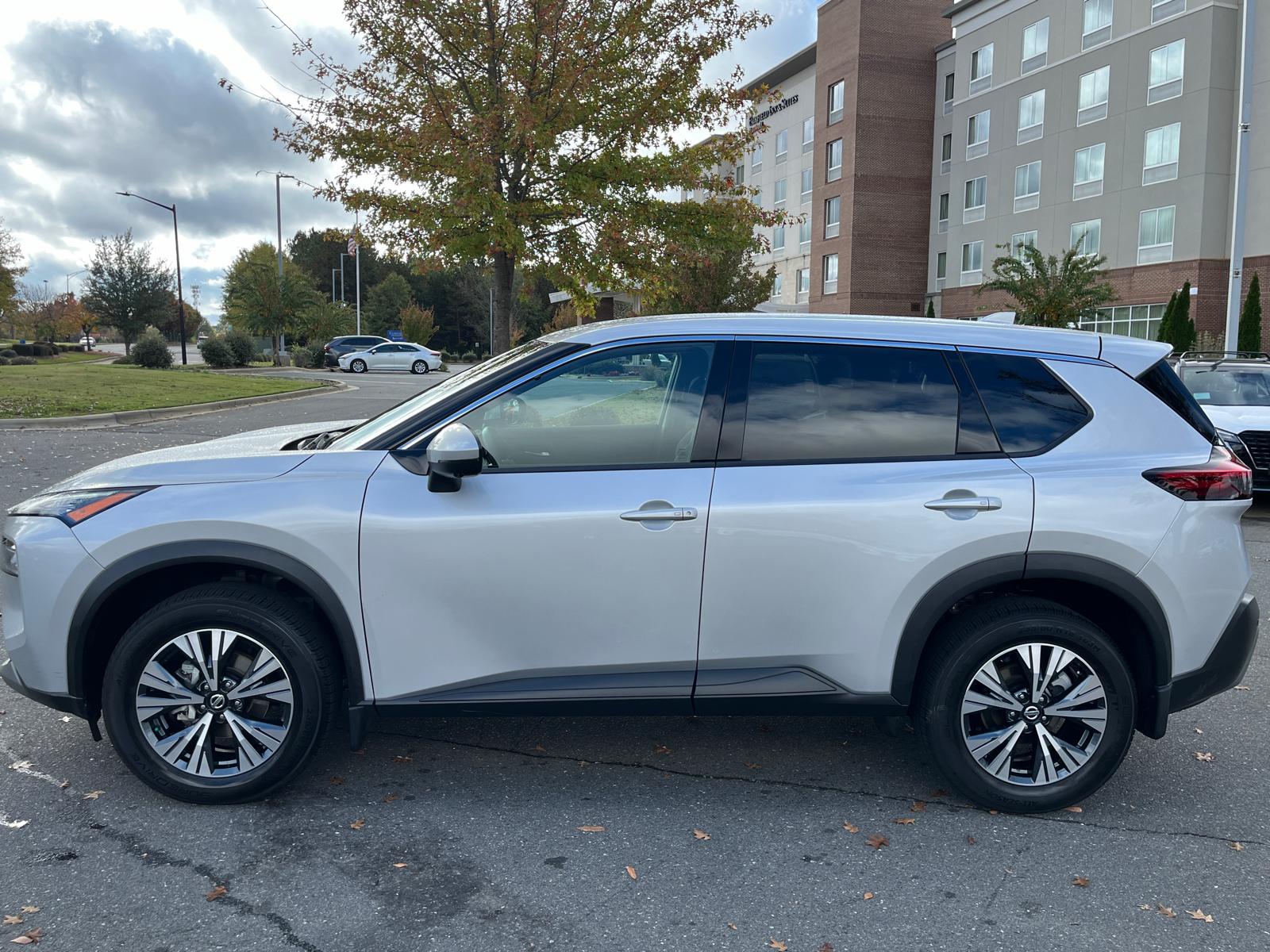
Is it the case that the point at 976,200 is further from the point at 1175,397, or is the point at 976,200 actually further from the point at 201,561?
the point at 201,561

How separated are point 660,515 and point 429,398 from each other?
3.43ft

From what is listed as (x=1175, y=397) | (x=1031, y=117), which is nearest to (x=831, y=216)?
(x=1031, y=117)

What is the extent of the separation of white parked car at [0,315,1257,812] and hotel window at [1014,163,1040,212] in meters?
40.8

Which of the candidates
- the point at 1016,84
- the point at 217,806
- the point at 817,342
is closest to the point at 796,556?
the point at 817,342

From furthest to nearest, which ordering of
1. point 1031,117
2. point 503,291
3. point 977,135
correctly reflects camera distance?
point 977,135
point 1031,117
point 503,291

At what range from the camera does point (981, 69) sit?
143 feet

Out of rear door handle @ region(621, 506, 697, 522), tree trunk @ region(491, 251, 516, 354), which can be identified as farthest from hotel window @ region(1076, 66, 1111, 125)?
rear door handle @ region(621, 506, 697, 522)

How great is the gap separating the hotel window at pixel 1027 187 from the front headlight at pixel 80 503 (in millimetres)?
42406

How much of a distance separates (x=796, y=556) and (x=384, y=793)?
180 cm

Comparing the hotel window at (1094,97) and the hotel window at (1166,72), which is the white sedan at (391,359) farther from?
the hotel window at (1166,72)

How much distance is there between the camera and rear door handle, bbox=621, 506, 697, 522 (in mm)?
3395

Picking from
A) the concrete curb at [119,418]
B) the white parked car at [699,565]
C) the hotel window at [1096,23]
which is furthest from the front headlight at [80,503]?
the hotel window at [1096,23]

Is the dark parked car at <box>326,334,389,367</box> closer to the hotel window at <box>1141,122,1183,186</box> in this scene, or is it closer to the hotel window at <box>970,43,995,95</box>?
the hotel window at <box>970,43,995,95</box>

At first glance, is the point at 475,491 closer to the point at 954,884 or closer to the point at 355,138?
the point at 954,884
